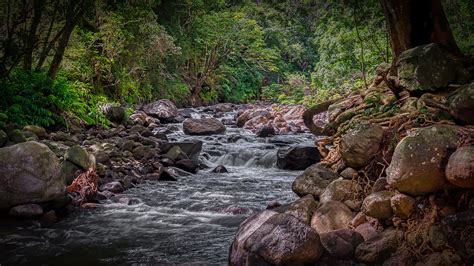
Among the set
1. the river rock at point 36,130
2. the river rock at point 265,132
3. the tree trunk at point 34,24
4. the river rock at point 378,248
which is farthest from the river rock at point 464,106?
the river rock at point 265,132

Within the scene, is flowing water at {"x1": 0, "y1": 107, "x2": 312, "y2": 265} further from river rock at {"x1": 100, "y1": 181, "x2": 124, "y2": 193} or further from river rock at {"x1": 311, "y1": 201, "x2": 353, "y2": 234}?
river rock at {"x1": 311, "y1": 201, "x2": 353, "y2": 234}

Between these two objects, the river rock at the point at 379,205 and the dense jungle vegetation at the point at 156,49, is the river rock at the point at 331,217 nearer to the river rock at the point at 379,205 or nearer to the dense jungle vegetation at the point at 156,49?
the river rock at the point at 379,205

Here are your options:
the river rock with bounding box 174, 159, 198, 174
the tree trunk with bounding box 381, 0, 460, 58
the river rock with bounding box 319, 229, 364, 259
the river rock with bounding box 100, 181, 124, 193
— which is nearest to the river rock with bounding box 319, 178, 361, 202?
the river rock with bounding box 319, 229, 364, 259

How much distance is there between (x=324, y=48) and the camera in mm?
15555

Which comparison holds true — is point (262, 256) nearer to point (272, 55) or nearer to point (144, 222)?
point (144, 222)

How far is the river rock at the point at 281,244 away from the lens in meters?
3.52

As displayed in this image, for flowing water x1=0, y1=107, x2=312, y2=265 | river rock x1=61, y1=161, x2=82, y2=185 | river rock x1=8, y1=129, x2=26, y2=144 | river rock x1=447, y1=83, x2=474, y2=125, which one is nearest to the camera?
river rock x1=447, y1=83, x2=474, y2=125

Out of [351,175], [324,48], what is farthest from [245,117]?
[351,175]

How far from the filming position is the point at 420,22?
16.8 feet

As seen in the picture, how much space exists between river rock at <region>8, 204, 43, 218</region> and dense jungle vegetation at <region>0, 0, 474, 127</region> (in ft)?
10.7

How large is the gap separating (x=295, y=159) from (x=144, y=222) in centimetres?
498

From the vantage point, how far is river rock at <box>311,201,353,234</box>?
4000 mm

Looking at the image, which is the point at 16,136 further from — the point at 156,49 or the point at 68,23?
the point at 156,49

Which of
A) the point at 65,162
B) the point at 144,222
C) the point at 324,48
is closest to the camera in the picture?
the point at 144,222
